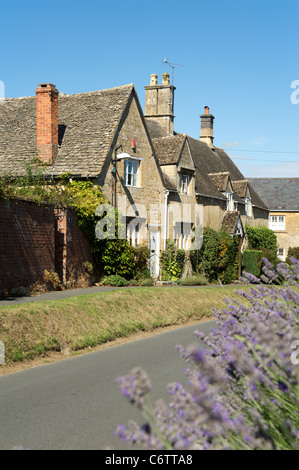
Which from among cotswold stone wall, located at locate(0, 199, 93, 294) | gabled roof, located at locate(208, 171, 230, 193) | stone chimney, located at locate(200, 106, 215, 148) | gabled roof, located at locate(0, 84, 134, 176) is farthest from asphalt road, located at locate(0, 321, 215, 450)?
stone chimney, located at locate(200, 106, 215, 148)

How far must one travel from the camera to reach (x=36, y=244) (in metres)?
16.6

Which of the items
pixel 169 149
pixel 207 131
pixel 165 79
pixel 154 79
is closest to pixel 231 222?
pixel 169 149

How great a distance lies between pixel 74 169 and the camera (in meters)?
20.5

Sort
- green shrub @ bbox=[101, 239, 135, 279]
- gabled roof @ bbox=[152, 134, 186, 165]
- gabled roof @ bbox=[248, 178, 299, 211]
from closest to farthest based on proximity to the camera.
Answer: green shrub @ bbox=[101, 239, 135, 279] < gabled roof @ bbox=[152, 134, 186, 165] < gabled roof @ bbox=[248, 178, 299, 211]

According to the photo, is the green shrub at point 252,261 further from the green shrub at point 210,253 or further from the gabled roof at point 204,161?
the green shrub at point 210,253

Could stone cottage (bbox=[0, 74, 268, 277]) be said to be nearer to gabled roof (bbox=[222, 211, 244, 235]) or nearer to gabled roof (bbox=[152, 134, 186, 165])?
gabled roof (bbox=[152, 134, 186, 165])

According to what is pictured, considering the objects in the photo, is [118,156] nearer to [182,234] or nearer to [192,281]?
[192,281]

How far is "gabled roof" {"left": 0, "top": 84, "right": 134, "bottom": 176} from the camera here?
68.4ft

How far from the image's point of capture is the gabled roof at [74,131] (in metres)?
20.9

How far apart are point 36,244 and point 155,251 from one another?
941 cm

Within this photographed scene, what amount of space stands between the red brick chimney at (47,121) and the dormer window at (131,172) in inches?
122

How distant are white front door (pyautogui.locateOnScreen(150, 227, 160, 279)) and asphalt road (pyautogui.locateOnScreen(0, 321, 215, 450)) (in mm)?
13700
